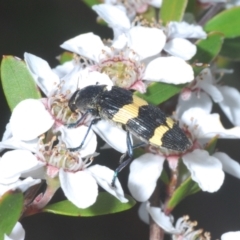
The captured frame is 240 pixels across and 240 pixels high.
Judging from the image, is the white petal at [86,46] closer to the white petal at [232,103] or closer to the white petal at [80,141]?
the white petal at [80,141]

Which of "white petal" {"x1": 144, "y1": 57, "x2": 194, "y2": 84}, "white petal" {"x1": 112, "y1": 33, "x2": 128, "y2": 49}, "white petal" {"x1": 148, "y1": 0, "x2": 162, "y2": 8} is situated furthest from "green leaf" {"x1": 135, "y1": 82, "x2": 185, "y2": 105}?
"white petal" {"x1": 148, "y1": 0, "x2": 162, "y2": 8}

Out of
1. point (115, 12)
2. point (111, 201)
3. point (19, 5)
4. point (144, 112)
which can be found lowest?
point (19, 5)

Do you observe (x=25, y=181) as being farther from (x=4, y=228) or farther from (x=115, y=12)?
(x=115, y=12)

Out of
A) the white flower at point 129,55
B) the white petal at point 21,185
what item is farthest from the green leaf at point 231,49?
the white petal at point 21,185

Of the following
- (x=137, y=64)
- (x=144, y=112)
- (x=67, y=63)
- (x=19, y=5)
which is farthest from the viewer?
(x=19, y=5)

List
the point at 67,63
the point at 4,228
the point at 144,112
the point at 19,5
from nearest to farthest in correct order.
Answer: the point at 4,228 < the point at 144,112 < the point at 67,63 < the point at 19,5

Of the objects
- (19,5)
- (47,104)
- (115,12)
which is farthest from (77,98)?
(19,5)

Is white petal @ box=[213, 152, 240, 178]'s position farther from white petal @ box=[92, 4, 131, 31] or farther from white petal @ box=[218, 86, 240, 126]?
white petal @ box=[92, 4, 131, 31]
